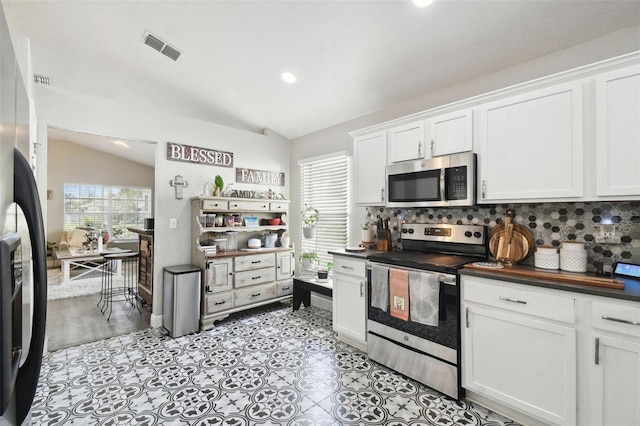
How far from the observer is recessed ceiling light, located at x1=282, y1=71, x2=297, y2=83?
3198mm

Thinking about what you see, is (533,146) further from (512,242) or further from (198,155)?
(198,155)

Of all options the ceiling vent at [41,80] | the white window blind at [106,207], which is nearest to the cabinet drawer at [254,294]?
the ceiling vent at [41,80]

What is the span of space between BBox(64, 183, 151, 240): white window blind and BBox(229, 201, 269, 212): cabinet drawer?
19.2ft

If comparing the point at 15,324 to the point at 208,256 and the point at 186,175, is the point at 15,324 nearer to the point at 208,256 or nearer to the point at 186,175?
the point at 208,256

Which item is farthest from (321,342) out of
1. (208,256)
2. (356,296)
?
(208,256)

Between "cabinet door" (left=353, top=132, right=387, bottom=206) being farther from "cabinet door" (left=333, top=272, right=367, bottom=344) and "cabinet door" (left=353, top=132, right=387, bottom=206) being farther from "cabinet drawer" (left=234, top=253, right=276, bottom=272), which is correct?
"cabinet drawer" (left=234, top=253, right=276, bottom=272)

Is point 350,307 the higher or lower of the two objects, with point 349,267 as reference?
lower

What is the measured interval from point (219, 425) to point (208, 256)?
194 centimetres

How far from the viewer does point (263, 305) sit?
429cm

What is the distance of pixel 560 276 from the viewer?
6.13 feet

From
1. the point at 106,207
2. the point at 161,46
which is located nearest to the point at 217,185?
the point at 161,46

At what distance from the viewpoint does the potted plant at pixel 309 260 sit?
4.28 m

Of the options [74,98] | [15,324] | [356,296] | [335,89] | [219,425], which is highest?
[335,89]

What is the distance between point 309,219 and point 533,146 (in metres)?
2.92
